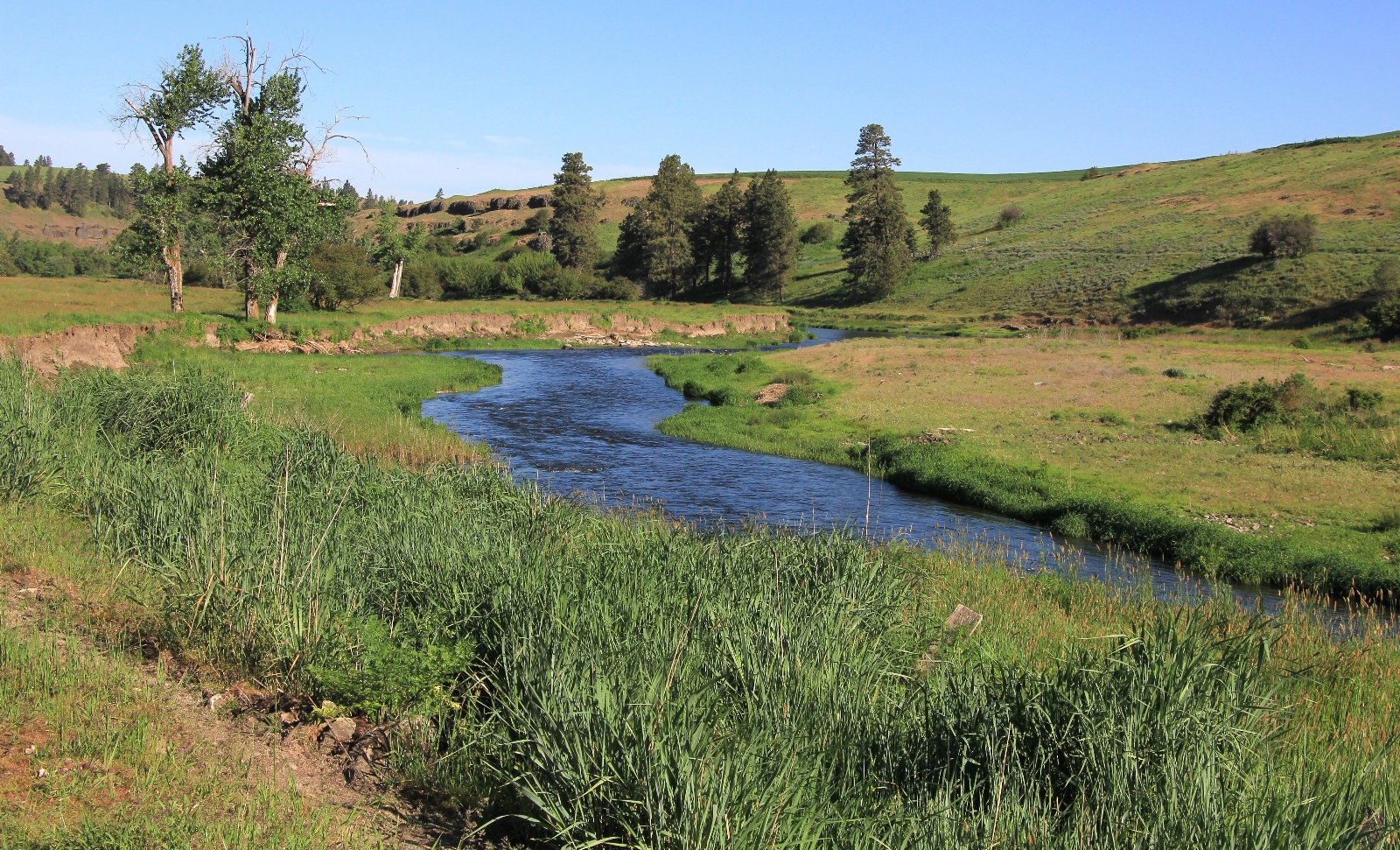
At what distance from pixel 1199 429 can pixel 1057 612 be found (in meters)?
15.4

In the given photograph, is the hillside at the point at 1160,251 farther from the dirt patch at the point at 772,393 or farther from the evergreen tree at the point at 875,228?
the dirt patch at the point at 772,393

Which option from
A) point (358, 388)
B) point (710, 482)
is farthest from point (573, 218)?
point (710, 482)

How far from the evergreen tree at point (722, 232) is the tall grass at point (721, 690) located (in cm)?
8093

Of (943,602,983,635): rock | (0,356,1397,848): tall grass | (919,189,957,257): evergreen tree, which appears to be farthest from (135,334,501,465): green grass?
(919,189,957,257): evergreen tree

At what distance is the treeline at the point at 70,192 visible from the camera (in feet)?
523

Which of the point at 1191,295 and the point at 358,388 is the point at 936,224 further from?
the point at 358,388

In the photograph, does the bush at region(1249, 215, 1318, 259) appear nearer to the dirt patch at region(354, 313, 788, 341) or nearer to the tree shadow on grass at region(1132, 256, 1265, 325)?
the tree shadow on grass at region(1132, 256, 1265, 325)

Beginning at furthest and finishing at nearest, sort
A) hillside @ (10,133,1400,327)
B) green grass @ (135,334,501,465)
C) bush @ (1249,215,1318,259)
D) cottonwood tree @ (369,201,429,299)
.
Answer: bush @ (1249,215,1318,259), hillside @ (10,133,1400,327), cottonwood tree @ (369,201,429,299), green grass @ (135,334,501,465)

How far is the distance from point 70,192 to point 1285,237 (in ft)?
612

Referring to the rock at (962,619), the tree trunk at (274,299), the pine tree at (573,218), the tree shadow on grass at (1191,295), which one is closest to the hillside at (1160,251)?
the tree shadow on grass at (1191,295)

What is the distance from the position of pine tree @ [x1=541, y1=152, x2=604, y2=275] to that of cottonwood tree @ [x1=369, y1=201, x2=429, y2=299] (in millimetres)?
15091

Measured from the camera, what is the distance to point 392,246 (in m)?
51.4

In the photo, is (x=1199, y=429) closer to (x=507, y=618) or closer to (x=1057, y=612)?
(x=1057, y=612)

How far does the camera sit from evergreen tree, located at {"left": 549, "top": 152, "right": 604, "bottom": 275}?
8819cm
